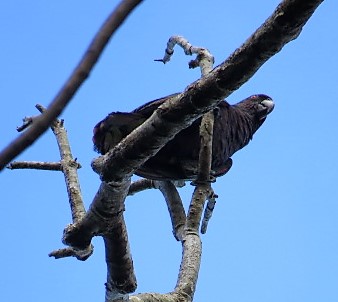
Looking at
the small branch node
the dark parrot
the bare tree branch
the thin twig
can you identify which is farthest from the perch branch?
the bare tree branch

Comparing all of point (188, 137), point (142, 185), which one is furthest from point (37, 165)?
point (188, 137)

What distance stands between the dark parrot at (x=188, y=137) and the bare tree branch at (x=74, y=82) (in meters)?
3.43

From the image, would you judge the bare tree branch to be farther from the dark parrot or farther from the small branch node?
the dark parrot

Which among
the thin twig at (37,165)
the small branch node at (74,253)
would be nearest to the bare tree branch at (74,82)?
the small branch node at (74,253)

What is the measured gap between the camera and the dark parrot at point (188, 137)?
181 inches

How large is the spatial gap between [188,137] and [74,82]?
14.1 ft

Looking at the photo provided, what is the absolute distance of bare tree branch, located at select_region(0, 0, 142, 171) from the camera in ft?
3.53

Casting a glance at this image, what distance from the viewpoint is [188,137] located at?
5359 mm

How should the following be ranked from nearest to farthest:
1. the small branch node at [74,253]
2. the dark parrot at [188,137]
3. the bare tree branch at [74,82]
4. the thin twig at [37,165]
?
the bare tree branch at [74,82] < the small branch node at [74,253] < the dark parrot at [188,137] < the thin twig at [37,165]

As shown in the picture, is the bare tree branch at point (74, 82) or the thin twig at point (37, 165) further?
the thin twig at point (37, 165)

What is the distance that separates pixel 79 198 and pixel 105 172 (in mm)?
1451

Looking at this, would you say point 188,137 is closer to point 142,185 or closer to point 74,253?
point 142,185

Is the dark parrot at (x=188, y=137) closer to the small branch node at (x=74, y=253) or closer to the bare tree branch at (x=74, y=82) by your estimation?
the small branch node at (x=74, y=253)

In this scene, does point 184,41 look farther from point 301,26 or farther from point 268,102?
point 301,26
